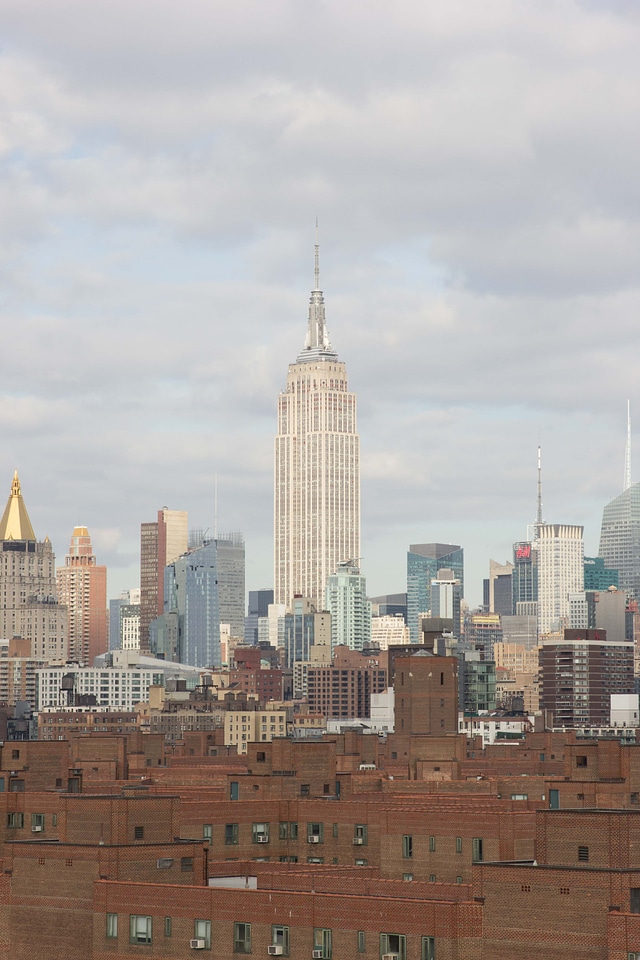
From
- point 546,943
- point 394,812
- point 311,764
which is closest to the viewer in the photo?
point 546,943

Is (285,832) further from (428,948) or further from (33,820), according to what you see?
(428,948)

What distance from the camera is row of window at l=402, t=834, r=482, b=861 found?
89.4 m

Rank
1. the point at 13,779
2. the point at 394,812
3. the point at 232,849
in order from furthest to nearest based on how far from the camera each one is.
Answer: the point at 13,779
the point at 232,849
the point at 394,812

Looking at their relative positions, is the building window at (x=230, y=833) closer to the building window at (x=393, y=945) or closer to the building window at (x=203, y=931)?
the building window at (x=203, y=931)

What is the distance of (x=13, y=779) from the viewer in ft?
368

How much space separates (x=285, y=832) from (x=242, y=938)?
4062cm

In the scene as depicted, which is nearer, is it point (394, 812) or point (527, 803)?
point (394, 812)

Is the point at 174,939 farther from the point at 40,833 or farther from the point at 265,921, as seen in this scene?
the point at 40,833

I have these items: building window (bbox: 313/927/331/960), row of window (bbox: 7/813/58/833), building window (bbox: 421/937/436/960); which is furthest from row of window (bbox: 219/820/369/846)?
building window (bbox: 421/937/436/960)

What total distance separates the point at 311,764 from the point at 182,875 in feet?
164

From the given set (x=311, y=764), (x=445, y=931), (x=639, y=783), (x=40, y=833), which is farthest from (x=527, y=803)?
(x=445, y=931)

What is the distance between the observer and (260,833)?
103 metres

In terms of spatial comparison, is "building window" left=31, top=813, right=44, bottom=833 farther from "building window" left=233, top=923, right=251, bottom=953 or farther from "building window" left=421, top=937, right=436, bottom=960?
"building window" left=421, top=937, right=436, bottom=960

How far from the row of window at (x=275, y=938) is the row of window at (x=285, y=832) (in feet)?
112
